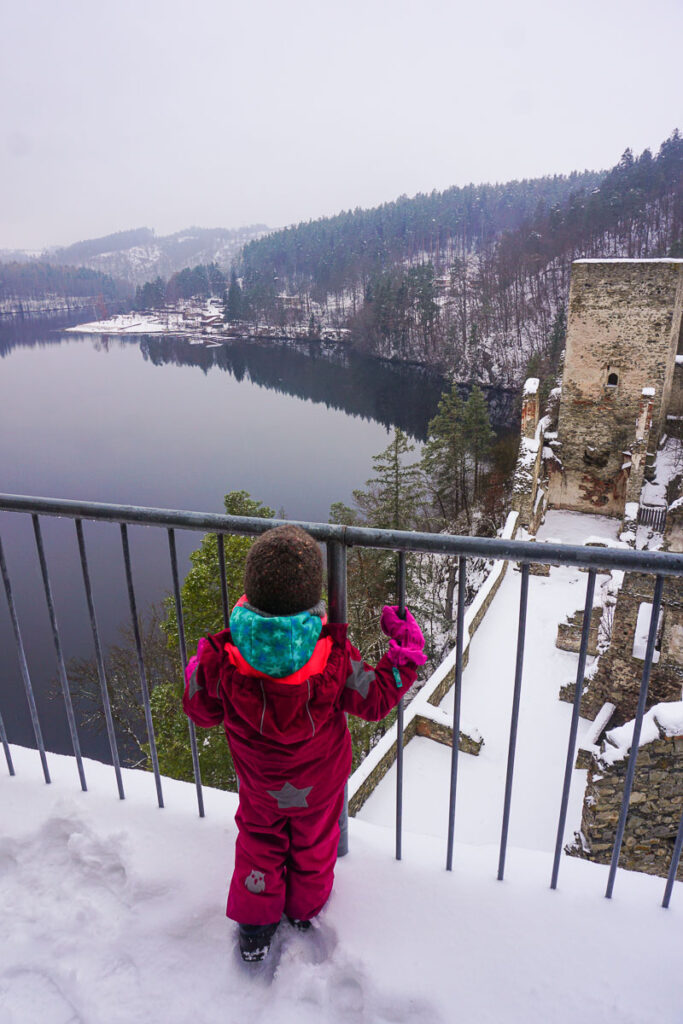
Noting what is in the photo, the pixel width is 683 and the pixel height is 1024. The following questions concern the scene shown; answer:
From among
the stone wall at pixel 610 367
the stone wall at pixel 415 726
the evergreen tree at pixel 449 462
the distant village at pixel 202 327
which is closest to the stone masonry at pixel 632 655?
the stone wall at pixel 415 726

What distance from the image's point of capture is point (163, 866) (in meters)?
2.05

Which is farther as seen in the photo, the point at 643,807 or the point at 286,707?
the point at 643,807

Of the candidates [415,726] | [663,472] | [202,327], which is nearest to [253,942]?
[415,726]

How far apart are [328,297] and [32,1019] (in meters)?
89.6

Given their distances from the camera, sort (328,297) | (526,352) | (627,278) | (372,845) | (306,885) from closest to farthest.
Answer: (306,885) → (372,845) → (627,278) → (526,352) → (328,297)

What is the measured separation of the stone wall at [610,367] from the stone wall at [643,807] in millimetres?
11688

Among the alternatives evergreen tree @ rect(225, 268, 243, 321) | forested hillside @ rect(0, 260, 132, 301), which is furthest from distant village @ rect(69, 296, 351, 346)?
forested hillside @ rect(0, 260, 132, 301)

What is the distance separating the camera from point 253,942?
1734 mm

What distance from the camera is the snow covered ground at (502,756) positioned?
23.6 ft

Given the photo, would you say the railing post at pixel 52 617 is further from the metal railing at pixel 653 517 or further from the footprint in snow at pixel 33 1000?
the metal railing at pixel 653 517

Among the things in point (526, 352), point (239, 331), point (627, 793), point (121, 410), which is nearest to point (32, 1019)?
point (627, 793)

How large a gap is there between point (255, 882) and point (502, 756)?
23.9 feet

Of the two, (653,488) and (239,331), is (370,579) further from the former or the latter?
(239,331)

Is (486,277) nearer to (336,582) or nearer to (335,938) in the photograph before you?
(336,582)
